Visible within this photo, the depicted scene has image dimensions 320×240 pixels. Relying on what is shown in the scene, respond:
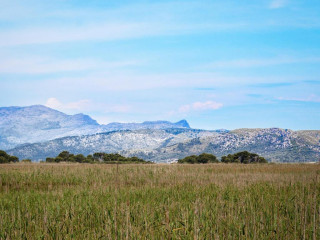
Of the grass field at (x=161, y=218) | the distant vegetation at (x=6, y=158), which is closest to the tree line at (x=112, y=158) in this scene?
the distant vegetation at (x=6, y=158)

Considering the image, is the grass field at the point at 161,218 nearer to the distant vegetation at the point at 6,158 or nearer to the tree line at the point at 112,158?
the distant vegetation at the point at 6,158

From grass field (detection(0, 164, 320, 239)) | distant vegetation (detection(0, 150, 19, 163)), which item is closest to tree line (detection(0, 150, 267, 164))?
distant vegetation (detection(0, 150, 19, 163))

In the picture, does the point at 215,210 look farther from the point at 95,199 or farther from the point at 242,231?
the point at 95,199

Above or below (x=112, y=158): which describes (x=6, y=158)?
above

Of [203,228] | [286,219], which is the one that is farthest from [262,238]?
[286,219]

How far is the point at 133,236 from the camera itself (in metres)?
6.22

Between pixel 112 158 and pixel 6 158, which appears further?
pixel 112 158

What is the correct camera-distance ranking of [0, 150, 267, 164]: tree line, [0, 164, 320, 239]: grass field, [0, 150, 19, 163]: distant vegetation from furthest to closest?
[0, 150, 267, 164]: tree line, [0, 150, 19, 163]: distant vegetation, [0, 164, 320, 239]: grass field

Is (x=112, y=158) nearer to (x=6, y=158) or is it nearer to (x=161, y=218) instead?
(x=6, y=158)

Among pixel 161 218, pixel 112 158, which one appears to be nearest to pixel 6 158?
pixel 112 158

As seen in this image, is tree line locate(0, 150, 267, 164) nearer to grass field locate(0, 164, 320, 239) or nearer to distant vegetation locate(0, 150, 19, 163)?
distant vegetation locate(0, 150, 19, 163)

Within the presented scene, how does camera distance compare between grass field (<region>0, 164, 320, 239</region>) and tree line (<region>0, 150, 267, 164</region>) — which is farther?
tree line (<region>0, 150, 267, 164</region>)

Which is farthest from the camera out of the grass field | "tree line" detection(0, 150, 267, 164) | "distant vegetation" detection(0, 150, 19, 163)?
"tree line" detection(0, 150, 267, 164)

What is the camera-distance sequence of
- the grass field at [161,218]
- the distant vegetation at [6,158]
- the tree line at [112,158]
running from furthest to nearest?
the tree line at [112,158] → the distant vegetation at [6,158] → the grass field at [161,218]
